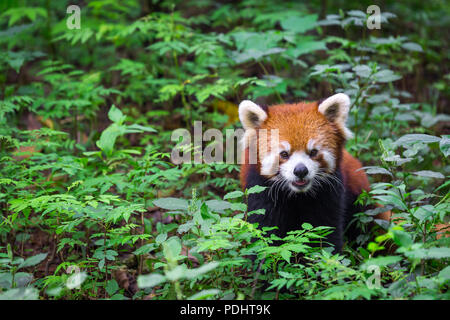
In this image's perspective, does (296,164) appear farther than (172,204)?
Yes

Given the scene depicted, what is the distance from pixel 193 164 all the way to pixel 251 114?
102 cm

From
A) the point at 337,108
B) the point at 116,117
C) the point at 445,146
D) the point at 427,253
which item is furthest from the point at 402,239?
the point at 116,117

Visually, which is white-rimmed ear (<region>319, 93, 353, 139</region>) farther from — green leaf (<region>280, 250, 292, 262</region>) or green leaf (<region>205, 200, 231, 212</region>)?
green leaf (<region>280, 250, 292, 262</region>)

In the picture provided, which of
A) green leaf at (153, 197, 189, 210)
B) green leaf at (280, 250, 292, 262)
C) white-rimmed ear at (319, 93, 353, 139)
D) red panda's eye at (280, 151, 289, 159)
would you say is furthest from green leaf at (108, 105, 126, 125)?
green leaf at (280, 250, 292, 262)

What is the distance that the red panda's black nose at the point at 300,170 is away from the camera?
114 inches

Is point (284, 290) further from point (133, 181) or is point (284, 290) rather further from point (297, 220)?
point (133, 181)

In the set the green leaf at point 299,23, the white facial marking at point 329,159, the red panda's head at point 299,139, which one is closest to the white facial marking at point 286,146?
the red panda's head at point 299,139

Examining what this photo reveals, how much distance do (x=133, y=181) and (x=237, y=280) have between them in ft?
3.86

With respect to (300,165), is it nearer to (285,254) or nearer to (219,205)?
(219,205)

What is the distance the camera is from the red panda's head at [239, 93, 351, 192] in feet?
9.88

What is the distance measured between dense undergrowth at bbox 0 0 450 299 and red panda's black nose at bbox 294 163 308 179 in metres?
0.45

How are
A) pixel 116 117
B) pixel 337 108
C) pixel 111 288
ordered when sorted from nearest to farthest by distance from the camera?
pixel 111 288 < pixel 337 108 < pixel 116 117

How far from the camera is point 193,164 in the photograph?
4059 millimetres
